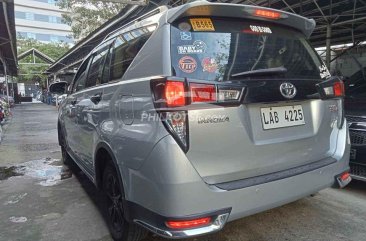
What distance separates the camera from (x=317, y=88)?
8.87 feet

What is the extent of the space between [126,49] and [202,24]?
0.82m

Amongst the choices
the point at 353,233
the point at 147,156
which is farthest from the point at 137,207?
the point at 353,233

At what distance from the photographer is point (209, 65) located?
2.29 metres

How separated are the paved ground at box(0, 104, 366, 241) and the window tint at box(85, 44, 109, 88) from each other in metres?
1.21

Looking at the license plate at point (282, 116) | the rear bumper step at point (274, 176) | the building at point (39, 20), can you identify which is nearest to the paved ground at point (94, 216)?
the rear bumper step at point (274, 176)

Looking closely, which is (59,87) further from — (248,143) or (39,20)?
(39,20)

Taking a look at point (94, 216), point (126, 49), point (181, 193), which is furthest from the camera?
point (94, 216)

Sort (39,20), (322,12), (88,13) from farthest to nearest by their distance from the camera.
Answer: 1. (39,20)
2. (88,13)
3. (322,12)

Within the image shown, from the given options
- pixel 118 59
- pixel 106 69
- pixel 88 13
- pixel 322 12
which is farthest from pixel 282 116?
pixel 88 13

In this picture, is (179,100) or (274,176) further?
(274,176)

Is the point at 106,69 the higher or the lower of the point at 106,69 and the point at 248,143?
the higher

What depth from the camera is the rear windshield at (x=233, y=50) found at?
2.27 meters

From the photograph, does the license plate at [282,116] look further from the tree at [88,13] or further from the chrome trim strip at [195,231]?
the tree at [88,13]

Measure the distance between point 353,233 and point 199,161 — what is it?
1.80m
